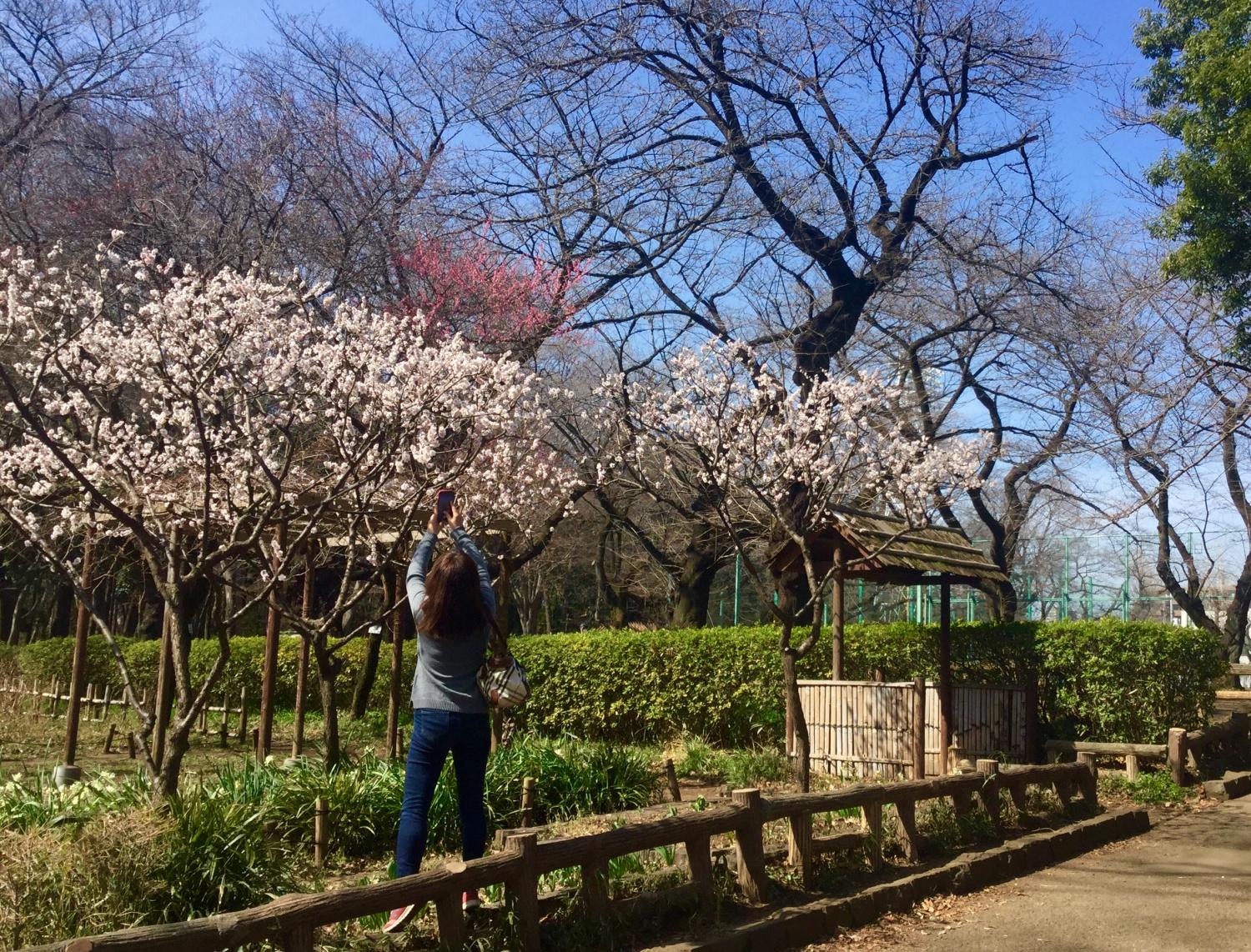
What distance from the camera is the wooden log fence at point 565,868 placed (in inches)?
150

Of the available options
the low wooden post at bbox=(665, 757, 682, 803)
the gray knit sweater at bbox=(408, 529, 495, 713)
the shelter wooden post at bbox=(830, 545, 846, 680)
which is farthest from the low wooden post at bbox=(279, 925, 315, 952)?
the shelter wooden post at bbox=(830, 545, 846, 680)

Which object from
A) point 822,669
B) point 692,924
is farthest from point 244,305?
point 822,669

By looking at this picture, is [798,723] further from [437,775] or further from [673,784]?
[437,775]

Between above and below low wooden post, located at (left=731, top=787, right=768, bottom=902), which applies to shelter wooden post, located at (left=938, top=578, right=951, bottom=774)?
above

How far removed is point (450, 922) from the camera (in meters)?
4.67

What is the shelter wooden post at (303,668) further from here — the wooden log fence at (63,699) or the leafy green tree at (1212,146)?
the leafy green tree at (1212,146)

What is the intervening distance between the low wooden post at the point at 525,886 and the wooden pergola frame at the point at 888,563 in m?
6.43

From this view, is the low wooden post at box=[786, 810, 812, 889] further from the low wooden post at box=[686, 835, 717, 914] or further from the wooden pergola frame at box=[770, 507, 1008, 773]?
the wooden pergola frame at box=[770, 507, 1008, 773]

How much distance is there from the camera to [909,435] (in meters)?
21.0

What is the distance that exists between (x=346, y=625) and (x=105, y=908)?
1913 cm

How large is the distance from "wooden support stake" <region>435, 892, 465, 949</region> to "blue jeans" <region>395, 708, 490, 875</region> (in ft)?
1.28

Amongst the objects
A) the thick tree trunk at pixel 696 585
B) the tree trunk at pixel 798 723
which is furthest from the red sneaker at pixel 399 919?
the thick tree trunk at pixel 696 585

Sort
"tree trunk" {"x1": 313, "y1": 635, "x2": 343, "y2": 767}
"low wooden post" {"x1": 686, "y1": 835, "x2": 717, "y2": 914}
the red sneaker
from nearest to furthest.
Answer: the red sneaker < "low wooden post" {"x1": 686, "y1": 835, "x2": 717, "y2": 914} < "tree trunk" {"x1": 313, "y1": 635, "x2": 343, "y2": 767}

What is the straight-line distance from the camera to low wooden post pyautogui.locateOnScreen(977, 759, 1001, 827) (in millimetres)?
8102
